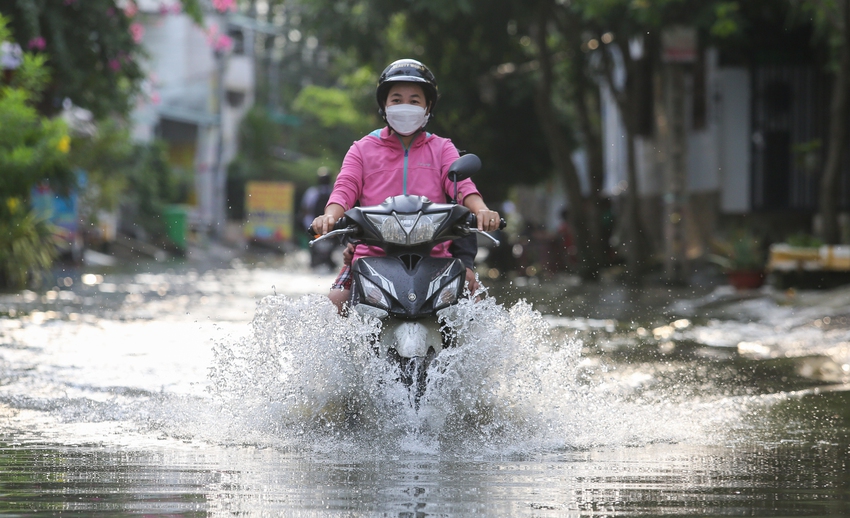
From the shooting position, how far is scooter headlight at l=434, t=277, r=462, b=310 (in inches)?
217

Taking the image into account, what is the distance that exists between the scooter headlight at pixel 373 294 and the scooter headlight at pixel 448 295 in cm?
22

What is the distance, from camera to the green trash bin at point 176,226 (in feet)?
122

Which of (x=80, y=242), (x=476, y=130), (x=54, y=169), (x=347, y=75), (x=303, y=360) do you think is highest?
(x=347, y=75)

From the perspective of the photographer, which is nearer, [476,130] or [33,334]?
[33,334]

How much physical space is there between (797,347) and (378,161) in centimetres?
492

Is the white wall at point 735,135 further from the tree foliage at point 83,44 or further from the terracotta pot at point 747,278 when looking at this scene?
the tree foliage at point 83,44

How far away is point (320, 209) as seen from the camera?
1919 centimetres

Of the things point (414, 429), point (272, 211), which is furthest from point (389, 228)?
point (272, 211)

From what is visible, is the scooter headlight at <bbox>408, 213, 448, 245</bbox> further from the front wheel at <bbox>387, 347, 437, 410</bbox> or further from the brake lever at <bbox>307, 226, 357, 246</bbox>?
Result: the front wheel at <bbox>387, 347, 437, 410</bbox>

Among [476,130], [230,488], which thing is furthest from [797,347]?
[476,130]

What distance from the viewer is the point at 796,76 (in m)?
20.9

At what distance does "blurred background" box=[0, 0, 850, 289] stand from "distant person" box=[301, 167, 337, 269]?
2852mm

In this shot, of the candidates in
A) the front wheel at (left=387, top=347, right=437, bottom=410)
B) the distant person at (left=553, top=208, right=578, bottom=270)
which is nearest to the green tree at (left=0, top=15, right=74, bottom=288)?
the front wheel at (left=387, top=347, right=437, bottom=410)

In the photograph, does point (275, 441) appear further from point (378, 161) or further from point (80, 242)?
point (80, 242)
